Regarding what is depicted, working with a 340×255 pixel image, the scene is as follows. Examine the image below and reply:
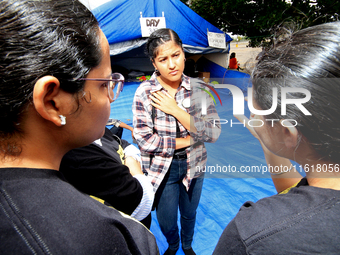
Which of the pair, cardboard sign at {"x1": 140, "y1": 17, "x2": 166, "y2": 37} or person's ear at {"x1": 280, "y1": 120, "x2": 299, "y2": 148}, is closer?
person's ear at {"x1": 280, "y1": 120, "x2": 299, "y2": 148}

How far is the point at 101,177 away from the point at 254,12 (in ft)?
33.0

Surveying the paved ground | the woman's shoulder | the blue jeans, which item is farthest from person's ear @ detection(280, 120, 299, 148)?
the blue jeans

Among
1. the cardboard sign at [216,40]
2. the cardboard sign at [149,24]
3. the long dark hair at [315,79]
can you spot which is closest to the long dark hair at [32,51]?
the long dark hair at [315,79]

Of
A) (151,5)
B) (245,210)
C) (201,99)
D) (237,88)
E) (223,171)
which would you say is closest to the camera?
(245,210)

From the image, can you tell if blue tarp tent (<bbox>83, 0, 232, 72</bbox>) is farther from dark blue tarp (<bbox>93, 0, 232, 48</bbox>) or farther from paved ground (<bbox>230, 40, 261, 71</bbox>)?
paved ground (<bbox>230, 40, 261, 71</bbox>)

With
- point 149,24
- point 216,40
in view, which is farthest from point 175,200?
point 216,40

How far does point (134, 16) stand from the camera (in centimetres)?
662

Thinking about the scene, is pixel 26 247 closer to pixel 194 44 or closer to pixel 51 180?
pixel 51 180

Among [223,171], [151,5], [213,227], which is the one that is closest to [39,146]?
[213,227]

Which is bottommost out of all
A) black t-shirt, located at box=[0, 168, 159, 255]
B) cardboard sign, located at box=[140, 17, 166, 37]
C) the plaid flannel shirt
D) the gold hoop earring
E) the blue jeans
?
the blue jeans

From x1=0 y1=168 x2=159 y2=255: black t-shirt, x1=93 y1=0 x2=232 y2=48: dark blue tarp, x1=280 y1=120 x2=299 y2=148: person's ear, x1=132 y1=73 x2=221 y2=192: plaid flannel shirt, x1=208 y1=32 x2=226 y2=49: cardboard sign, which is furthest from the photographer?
x1=208 y1=32 x2=226 y2=49: cardboard sign

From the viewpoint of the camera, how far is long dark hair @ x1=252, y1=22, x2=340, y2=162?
0.56 m

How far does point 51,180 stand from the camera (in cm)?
52

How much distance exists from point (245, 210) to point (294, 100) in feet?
1.25
